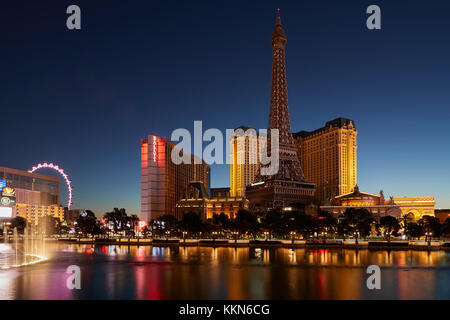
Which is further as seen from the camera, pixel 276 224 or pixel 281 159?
pixel 281 159

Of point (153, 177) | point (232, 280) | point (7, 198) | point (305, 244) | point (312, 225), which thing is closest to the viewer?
point (232, 280)

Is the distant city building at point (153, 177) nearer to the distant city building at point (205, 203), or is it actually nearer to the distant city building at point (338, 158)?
the distant city building at point (205, 203)

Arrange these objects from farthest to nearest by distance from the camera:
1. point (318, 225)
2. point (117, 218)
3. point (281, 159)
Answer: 1. point (281, 159)
2. point (117, 218)
3. point (318, 225)

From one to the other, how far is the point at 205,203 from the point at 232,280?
128152mm

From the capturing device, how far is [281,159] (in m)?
153

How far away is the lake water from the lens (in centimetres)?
3375

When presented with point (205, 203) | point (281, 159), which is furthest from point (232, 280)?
point (205, 203)

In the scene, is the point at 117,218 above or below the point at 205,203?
below

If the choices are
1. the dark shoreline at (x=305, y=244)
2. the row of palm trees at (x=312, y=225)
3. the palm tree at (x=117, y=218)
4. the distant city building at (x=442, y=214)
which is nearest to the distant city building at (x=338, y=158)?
the distant city building at (x=442, y=214)

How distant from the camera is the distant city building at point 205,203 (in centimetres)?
16588

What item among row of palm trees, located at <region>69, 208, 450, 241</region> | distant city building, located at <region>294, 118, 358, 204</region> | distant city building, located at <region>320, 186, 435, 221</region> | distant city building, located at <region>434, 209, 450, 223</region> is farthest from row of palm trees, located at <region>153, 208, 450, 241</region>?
distant city building, located at <region>294, 118, 358, 204</region>

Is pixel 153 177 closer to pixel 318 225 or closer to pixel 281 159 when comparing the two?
pixel 281 159
